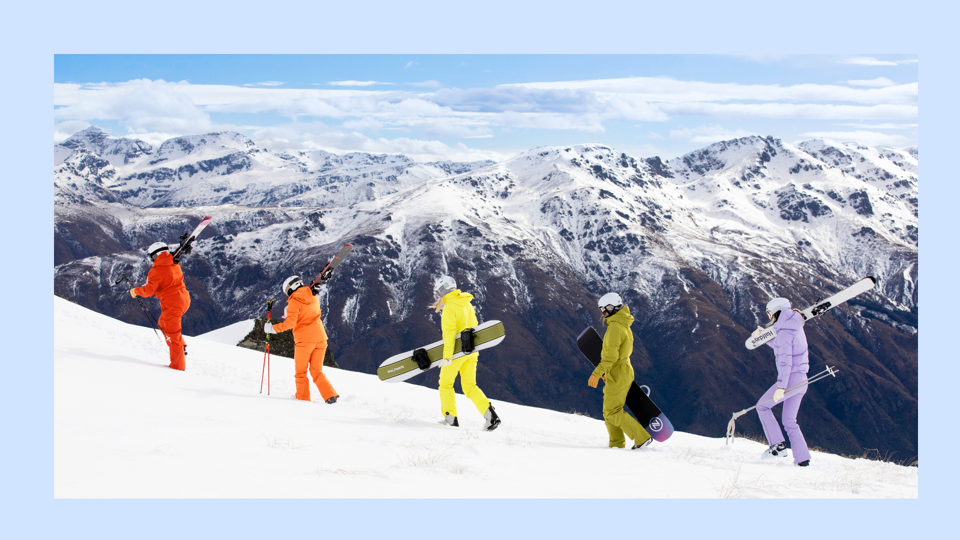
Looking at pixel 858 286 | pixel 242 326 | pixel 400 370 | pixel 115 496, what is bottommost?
pixel 242 326

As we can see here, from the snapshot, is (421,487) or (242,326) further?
(242,326)

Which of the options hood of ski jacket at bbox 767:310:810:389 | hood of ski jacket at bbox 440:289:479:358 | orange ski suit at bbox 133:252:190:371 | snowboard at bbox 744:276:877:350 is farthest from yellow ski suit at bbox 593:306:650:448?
orange ski suit at bbox 133:252:190:371

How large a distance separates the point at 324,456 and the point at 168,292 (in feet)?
28.2

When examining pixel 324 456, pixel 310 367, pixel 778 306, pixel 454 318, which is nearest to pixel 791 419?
pixel 778 306

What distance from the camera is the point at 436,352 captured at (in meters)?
13.8

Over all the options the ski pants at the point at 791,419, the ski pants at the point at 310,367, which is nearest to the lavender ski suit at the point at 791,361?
the ski pants at the point at 791,419

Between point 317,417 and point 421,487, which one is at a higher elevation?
point 421,487

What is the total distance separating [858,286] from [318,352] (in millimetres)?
11906

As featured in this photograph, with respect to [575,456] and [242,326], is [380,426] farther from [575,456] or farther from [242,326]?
[242,326]

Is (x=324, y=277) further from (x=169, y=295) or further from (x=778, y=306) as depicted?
(x=778, y=306)

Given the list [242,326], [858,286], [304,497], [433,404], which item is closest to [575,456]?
[304,497]

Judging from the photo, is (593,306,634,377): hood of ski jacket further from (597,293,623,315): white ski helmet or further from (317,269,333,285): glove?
(317,269,333,285): glove

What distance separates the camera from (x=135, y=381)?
39.1 ft

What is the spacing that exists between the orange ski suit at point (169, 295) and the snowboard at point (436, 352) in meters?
4.93
